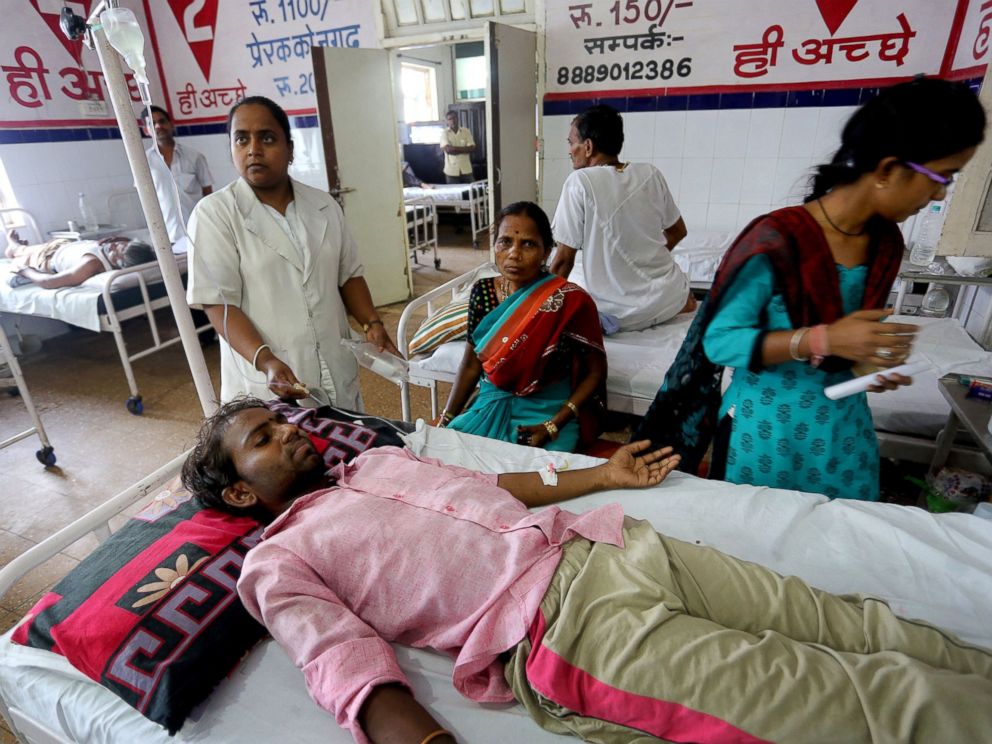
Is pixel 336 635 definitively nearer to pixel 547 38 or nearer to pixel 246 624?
pixel 246 624

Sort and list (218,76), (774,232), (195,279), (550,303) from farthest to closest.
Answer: (218,76)
(550,303)
(195,279)
(774,232)

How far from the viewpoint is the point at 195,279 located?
191 cm

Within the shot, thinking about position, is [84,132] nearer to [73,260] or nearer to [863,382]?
[73,260]

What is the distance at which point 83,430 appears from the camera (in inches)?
144

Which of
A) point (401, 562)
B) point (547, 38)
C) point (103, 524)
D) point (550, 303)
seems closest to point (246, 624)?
point (401, 562)

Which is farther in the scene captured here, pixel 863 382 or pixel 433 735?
pixel 863 382

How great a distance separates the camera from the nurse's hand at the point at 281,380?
182 cm

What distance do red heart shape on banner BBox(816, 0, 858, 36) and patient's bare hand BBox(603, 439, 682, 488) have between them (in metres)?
3.93

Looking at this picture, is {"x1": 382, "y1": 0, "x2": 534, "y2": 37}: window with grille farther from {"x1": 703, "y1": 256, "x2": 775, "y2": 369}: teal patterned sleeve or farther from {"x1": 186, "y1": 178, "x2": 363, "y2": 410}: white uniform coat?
{"x1": 703, "y1": 256, "x2": 775, "y2": 369}: teal patterned sleeve

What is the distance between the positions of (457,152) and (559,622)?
853cm

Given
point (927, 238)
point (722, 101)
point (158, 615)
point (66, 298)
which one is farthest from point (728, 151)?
point (66, 298)

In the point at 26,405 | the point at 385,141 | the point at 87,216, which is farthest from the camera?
the point at 385,141

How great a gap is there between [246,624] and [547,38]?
16.3 ft

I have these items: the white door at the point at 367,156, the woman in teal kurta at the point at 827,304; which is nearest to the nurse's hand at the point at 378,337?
the woman in teal kurta at the point at 827,304
